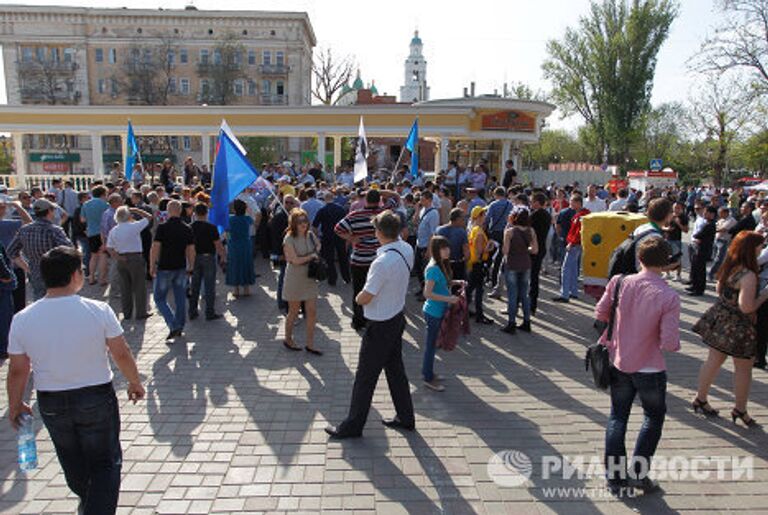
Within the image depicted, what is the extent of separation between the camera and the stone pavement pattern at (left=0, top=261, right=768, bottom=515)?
4.04m

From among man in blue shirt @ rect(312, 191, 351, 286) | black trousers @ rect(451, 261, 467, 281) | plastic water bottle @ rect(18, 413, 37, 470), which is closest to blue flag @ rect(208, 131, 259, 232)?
man in blue shirt @ rect(312, 191, 351, 286)

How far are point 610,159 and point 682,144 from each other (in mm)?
Answer: 12410

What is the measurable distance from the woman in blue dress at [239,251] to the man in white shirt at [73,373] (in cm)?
643

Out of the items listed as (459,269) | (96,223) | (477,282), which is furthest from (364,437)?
(96,223)

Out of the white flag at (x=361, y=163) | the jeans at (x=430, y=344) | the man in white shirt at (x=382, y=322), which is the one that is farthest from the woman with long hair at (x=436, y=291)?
the white flag at (x=361, y=163)

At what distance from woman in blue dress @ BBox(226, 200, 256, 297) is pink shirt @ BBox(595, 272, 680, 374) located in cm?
702

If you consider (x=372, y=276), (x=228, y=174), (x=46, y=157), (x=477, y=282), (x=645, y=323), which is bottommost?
(x=477, y=282)

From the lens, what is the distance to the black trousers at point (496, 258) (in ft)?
32.1

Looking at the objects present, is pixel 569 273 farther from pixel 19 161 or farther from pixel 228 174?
pixel 19 161

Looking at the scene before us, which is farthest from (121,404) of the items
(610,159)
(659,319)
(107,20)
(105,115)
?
(107,20)

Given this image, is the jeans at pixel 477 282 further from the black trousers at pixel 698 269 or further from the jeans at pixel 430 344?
the black trousers at pixel 698 269

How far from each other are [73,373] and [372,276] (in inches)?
89.7

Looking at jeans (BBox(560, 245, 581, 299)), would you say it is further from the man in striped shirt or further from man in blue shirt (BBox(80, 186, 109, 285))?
man in blue shirt (BBox(80, 186, 109, 285))

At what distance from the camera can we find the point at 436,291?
584cm
